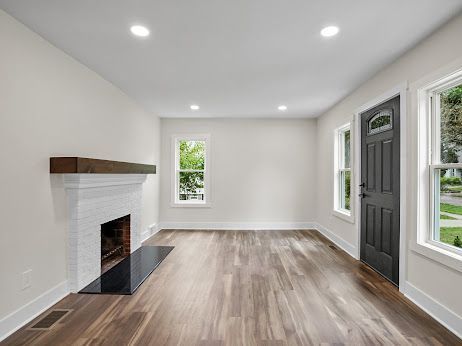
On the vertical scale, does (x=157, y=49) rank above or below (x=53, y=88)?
above

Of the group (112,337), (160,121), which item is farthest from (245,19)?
(160,121)

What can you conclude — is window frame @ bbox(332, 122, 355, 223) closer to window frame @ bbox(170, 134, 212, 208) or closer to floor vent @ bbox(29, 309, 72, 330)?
window frame @ bbox(170, 134, 212, 208)

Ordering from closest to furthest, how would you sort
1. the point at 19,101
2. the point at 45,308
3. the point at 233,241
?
the point at 19,101
the point at 45,308
the point at 233,241

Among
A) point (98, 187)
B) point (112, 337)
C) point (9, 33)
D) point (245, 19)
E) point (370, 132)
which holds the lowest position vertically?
point (112, 337)

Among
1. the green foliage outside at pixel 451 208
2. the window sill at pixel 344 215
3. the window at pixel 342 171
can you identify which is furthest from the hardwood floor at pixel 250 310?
the window at pixel 342 171

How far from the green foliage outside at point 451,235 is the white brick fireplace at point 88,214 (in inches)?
138

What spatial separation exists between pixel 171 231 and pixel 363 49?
4.86 m

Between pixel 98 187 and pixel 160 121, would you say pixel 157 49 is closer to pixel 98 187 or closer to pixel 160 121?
pixel 98 187

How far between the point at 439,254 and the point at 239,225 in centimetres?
429

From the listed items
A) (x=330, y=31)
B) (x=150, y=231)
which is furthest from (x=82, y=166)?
(x=150, y=231)

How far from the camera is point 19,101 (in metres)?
2.34

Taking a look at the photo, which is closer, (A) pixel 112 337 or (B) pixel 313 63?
(A) pixel 112 337

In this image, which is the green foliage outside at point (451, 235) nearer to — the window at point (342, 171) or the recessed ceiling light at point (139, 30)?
the window at point (342, 171)

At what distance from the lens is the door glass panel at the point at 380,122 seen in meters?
3.35
